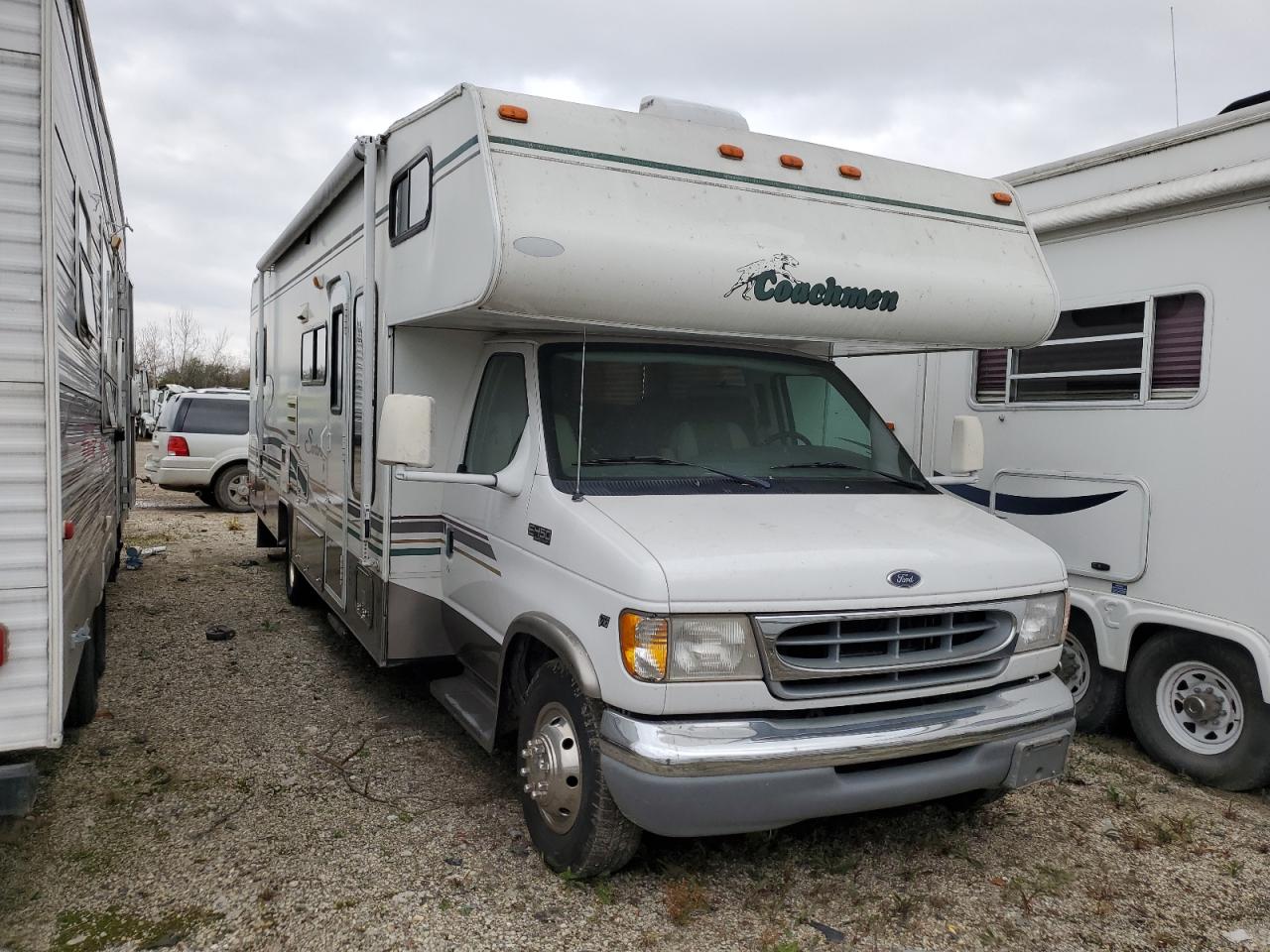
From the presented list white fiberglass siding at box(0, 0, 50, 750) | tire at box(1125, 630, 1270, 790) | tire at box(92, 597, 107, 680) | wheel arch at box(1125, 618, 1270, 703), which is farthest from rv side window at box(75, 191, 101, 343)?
tire at box(1125, 630, 1270, 790)

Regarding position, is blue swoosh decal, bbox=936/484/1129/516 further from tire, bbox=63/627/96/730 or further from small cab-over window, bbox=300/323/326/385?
tire, bbox=63/627/96/730

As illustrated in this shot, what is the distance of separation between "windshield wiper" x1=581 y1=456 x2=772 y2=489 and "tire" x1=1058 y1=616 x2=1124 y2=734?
2.35 m

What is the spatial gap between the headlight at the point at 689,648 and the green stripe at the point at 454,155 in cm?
193

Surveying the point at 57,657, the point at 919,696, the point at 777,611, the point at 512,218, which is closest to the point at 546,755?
the point at 777,611

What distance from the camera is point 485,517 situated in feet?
14.5

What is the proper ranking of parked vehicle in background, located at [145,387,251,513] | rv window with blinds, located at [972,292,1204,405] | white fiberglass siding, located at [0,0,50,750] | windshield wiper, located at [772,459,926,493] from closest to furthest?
white fiberglass siding, located at [0,0,50,750]
windshield wiper, located at [772,459,926,493]
rv window with blinds, located at [972,292,1204,405]
parked vehicle in background, located at [145,387,251,513]

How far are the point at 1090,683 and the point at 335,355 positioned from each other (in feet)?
15.9

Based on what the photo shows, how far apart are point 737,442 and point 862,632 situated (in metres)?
1.18

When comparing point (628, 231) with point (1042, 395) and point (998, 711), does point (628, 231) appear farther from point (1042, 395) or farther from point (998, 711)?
point (1042, 395)

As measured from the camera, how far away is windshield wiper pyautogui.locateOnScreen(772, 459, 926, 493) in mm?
4285

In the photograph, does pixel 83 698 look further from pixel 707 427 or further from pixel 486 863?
pixel 707 427

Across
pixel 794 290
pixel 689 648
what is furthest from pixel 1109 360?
pixel 689 648

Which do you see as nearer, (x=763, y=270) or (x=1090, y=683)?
(x=763, y=270)

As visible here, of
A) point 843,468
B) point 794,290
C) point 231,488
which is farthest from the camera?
point 231,488
